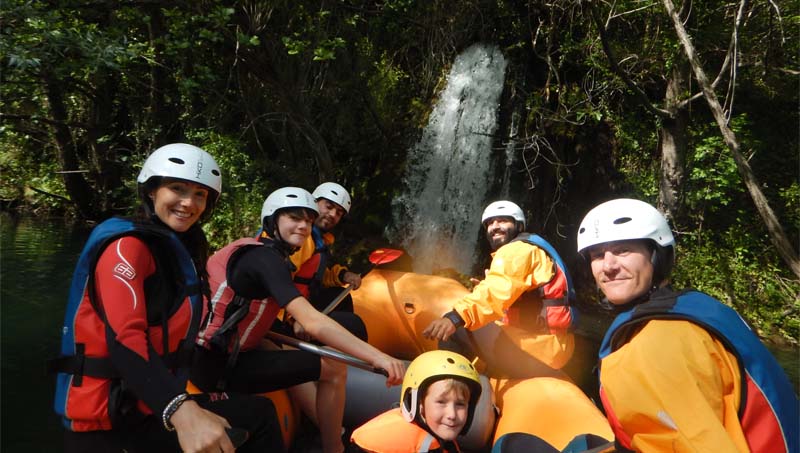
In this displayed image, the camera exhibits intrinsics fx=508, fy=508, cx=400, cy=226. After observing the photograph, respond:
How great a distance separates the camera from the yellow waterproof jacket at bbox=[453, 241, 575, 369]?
3.28 meters

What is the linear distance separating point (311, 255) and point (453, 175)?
4.51m

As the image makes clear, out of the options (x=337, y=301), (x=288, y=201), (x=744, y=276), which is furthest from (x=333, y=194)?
(x=744, y=276)

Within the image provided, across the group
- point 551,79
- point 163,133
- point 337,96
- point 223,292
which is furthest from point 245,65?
point 223,292

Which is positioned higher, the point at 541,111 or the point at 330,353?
the point at 541,111

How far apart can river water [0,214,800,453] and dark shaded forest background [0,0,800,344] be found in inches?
71.8

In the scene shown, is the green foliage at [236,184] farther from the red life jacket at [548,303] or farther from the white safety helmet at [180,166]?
the white safety helmet at [180,166]

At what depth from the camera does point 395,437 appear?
94.4 inches

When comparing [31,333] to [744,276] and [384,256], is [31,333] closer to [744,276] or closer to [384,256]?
[384,256]

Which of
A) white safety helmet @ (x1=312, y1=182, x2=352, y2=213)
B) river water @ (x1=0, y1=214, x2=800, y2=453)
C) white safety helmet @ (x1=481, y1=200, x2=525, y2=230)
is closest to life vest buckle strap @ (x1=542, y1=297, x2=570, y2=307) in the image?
white safety helmet @ (x1=481, y1=200, x2=525, y2=230)

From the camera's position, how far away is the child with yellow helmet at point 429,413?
237cm

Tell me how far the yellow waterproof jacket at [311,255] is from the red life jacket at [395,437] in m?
1.50

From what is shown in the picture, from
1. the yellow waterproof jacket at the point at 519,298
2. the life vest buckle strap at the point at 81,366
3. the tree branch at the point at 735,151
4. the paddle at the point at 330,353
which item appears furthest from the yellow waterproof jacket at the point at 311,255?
the tree branch at the point at 735,151

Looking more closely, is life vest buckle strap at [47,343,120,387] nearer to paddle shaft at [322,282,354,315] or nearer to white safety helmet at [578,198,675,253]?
white safety helmet at [578,198,675,253]

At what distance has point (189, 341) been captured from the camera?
197 centimetres
